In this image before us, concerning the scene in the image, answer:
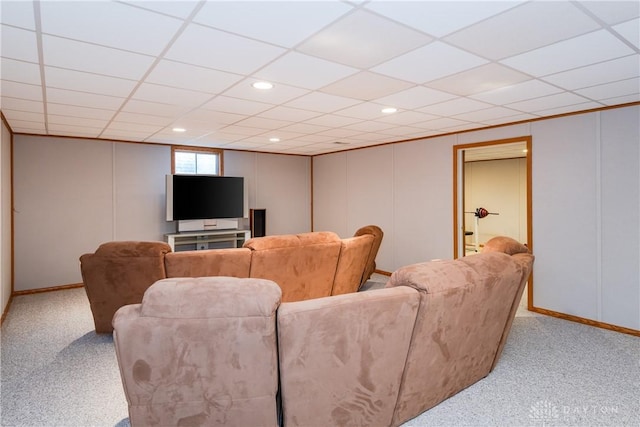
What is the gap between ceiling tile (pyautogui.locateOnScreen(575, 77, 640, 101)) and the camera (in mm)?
3168

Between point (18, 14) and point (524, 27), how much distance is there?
2.69m

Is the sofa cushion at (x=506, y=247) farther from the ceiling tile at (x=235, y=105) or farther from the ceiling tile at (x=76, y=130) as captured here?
the ceiling tile at (x=76, y=130)

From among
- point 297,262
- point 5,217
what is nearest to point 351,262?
point 297,262

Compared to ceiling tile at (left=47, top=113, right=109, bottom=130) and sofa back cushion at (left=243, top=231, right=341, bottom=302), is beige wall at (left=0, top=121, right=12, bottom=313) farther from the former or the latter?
sofa back cushion at (left=243, top=231, right=341, bottom=302)

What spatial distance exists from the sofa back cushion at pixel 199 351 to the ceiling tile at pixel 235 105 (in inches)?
92.2

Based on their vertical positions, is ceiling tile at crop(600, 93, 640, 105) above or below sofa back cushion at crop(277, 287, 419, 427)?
above

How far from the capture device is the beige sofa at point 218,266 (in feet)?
11.3

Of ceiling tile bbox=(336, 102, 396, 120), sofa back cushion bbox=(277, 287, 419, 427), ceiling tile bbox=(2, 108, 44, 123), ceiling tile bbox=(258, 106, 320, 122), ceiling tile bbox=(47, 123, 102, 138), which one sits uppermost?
ceiling tile bbox=(47, 123, 102, 138)

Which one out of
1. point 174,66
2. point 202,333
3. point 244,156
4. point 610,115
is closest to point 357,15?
point 174,66

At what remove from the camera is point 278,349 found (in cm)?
178

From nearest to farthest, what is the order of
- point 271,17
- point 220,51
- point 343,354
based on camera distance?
point 343,354
point 271,17
point 220,51

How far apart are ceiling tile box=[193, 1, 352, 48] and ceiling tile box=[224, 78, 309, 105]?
0.92 meters

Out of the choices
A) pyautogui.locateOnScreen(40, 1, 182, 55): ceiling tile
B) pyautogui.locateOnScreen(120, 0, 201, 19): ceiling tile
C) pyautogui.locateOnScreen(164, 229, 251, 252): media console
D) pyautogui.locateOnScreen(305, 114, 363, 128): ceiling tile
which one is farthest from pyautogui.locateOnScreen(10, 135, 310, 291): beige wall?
pyautogui.locateOnScreen(120, 0, 201, 19): ceiling tile

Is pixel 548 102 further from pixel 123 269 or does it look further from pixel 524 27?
pixel 123 269
